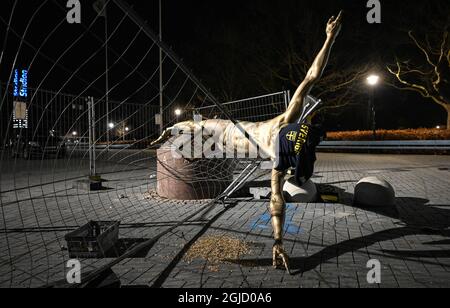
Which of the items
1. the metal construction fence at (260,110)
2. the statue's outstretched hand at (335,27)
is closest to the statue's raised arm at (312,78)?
the statue's outstretched hand at (335,27)

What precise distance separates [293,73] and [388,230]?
23.9 metres

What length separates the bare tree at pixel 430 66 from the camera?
21078 mm

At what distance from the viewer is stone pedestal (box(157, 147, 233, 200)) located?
23.6 ft

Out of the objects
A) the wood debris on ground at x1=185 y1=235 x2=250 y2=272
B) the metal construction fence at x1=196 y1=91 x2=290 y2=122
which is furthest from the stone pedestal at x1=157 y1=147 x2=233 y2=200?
the wood debris on ground at x1=185 y1=235 x2=250 y2=272

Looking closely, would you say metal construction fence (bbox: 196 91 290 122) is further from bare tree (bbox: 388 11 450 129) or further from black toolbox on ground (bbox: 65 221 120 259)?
bare tree (bbox: 388 11 450 129)

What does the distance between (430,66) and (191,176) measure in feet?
75.6

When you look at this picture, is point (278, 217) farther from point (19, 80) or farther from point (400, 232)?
point (19, 80)

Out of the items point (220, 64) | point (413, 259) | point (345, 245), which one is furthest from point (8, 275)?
point (220, 64)

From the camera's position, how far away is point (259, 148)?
4520 mm

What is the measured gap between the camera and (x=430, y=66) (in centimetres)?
2322

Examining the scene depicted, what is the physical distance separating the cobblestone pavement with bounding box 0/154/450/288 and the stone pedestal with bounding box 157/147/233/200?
17.4 inches

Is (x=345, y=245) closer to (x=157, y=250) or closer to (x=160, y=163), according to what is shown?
(x=157, y=250)

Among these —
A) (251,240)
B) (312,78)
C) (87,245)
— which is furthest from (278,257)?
(87,245)

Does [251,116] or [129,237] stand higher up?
[251,116]
